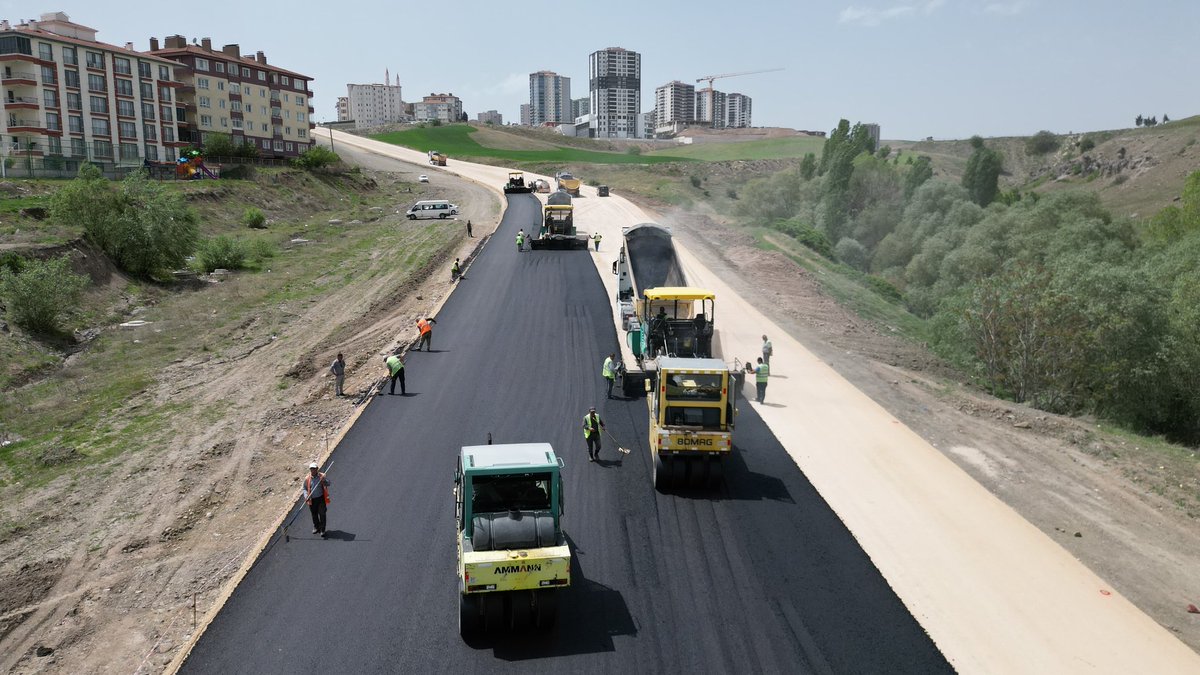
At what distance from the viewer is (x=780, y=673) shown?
39.0 ft

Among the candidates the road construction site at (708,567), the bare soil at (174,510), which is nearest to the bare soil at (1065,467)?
the road construction site at (708,567)

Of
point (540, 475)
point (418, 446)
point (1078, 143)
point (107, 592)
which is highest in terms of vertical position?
point (1078, 143)

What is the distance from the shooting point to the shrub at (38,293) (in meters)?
29.7

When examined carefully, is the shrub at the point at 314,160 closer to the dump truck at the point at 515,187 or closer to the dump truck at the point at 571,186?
the dump truck at the point at 515,187

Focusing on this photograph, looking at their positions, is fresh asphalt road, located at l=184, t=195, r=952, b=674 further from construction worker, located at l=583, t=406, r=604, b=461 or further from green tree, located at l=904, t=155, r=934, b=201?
green tree, located at l=904, t=155, r=934, b=201

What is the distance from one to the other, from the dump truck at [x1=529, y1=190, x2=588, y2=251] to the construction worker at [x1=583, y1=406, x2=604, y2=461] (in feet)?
94.0

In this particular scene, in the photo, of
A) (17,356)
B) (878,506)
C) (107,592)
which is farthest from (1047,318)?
(17,356)

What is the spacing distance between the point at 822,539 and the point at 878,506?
2.55 m

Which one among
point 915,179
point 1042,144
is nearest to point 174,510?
point 915,179

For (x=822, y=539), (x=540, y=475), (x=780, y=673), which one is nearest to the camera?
(x=780, y=673)

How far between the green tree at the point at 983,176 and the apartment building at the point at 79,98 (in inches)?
2874

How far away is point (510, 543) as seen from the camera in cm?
1226

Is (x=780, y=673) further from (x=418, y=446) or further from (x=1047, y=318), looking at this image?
(x=1047, y=318)

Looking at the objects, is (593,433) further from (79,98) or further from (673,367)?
(79,98)
